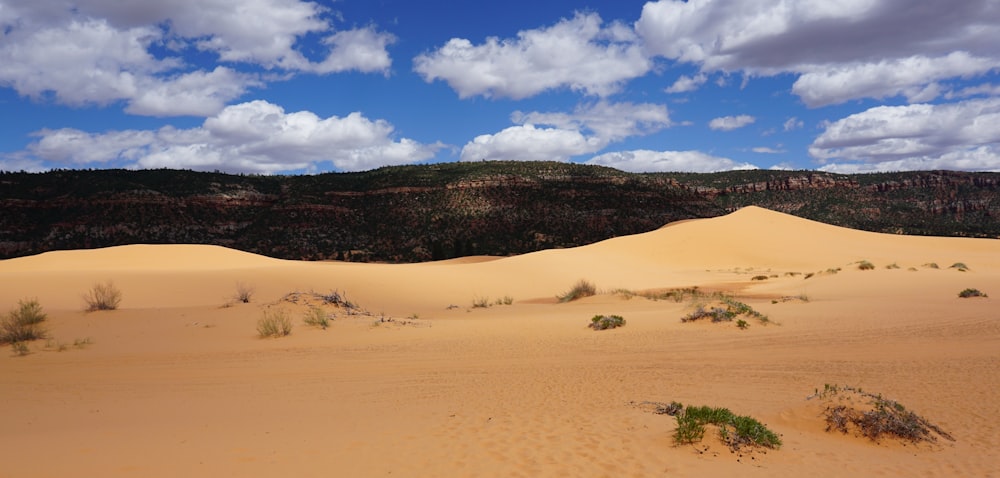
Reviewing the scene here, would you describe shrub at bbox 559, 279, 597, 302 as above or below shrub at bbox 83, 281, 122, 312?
below

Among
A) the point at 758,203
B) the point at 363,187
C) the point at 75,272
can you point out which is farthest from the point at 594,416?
the point at 758,203

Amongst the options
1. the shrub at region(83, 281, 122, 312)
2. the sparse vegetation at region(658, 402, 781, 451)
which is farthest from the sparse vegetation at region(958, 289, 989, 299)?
the shrub at region(83, 281, 122, 312)

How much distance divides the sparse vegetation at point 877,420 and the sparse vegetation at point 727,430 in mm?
895

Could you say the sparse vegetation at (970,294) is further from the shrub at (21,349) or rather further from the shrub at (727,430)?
the shrub at (21,349)

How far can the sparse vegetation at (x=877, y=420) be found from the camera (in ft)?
18.6

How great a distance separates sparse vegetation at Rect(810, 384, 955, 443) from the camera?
5.66m

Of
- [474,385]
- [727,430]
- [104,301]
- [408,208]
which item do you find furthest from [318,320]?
[408,208]

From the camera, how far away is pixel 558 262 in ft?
108

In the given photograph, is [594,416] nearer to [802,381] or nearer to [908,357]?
[802,381]

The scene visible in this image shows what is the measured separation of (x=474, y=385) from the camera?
8195 millimetres

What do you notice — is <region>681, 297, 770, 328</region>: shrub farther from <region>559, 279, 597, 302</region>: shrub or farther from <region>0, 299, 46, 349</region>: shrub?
<region>0, 299, 46, 349</region>: shrub

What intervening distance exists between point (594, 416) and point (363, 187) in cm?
6516

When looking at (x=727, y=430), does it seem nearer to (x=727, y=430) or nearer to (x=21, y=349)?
(x=727, y=430)

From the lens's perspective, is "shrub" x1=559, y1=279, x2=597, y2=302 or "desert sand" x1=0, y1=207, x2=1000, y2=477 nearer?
"desert sand" x1=0, y1=207, x2=1000, y2=477
